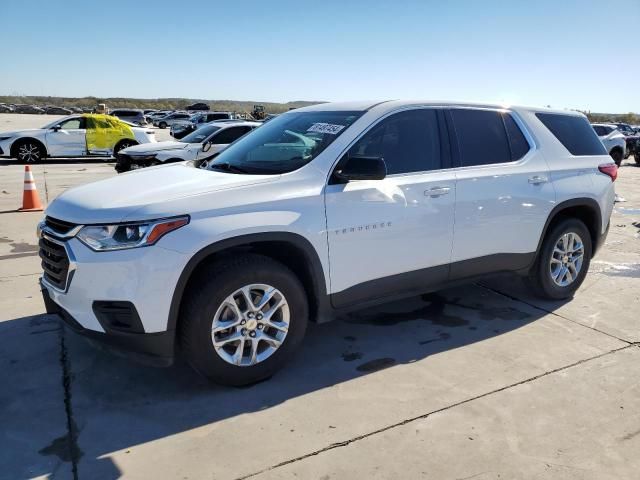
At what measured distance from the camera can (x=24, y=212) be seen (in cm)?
871

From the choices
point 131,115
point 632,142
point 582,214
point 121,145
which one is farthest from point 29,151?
point 632,142

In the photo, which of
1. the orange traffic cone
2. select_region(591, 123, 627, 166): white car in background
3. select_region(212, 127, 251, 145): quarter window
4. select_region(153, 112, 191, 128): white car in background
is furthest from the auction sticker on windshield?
select_region(153, 112, 191, 128): white car in background

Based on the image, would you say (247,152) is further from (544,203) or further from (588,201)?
(588,201)

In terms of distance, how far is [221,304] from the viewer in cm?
317

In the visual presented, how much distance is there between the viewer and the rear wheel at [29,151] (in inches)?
640

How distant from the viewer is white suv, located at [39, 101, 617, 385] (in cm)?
301

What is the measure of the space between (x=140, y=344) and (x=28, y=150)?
15884 millimetres

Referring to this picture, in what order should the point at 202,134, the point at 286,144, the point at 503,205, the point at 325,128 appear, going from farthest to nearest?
the point at 202,134 → the point at 503,205 → the point at 286,144 → the point at 325,128

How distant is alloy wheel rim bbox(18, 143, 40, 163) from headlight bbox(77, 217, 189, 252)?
15603mm

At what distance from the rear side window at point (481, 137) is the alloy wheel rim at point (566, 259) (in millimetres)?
1073

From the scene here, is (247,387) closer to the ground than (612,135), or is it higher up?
Result: closer to the ground

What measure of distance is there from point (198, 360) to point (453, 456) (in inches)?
60.2

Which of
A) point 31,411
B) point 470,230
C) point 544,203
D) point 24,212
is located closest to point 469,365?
point 470,230

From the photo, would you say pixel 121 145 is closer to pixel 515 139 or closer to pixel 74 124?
pixel 74 124
